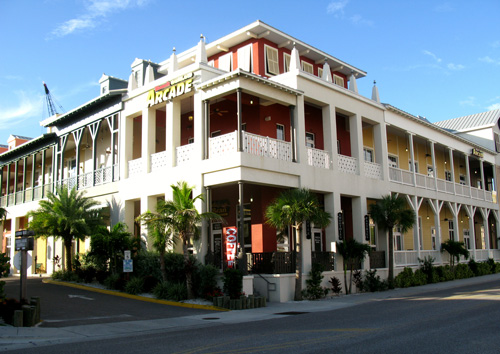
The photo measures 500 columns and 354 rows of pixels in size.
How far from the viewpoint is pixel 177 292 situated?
17.7m

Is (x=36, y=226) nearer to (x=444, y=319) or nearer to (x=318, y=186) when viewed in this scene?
(x=318, y=186)

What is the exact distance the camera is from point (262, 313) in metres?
15.3

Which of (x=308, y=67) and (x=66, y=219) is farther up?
(x=308, y=67)

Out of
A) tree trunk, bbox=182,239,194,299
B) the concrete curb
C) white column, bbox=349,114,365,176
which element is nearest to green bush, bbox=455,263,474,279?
white column, bbox=349,114,365,176

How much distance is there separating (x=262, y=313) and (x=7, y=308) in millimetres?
7257

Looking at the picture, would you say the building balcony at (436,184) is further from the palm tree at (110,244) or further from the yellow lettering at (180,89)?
the palm tree at (110,244)

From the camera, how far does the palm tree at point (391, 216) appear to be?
22953mm

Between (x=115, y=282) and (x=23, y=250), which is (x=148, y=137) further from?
(x=23, y=250)

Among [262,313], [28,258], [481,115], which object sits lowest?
[262,313]

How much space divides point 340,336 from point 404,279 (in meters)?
15.6

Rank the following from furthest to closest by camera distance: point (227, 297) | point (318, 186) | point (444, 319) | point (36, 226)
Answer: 1. point (36, 226)
2. point (318, 186)
3. point (227, 297)
4. point (444, 319)

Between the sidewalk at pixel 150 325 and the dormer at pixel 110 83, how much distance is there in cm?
1601

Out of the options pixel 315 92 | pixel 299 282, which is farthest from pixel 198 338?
pixel 315 92

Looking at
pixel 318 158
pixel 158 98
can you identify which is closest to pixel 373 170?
pixel 318 158
